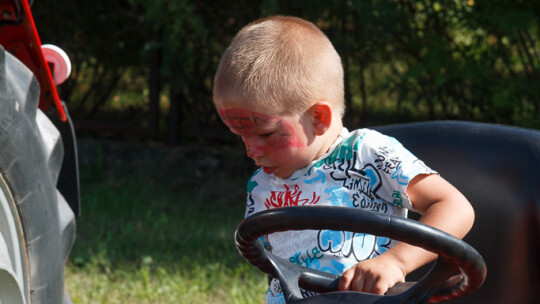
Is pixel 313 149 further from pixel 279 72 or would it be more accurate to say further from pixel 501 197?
pixel 501 197

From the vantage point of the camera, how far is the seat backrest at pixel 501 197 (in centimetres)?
174

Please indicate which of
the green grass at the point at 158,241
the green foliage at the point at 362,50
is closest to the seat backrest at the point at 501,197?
the green grass at the point at 158,241

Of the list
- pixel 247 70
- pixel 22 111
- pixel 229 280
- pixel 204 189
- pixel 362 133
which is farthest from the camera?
pixel 204 189

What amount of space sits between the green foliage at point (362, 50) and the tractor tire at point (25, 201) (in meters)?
2.73

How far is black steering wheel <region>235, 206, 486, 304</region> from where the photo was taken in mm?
1276

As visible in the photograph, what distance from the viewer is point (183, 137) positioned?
591 cm

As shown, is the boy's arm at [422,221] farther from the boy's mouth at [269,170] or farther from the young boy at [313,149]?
the boy's mouth at [269,170]

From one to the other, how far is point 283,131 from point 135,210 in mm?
3234

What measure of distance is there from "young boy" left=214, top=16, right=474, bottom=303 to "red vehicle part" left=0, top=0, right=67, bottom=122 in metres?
0.76

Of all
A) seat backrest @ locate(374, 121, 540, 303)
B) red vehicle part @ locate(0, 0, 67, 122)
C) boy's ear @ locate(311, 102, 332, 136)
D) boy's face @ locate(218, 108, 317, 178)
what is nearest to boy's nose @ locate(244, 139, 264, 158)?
boy's face @ locate(218, 108, 317, 178)

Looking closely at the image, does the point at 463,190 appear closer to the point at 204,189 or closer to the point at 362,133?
the point at 362,133

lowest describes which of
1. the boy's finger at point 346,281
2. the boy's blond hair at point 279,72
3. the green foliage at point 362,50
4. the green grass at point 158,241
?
the green grass at point 158,241

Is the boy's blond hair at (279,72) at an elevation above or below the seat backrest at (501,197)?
above

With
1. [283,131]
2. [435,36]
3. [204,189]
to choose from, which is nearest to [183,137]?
[204,189]
